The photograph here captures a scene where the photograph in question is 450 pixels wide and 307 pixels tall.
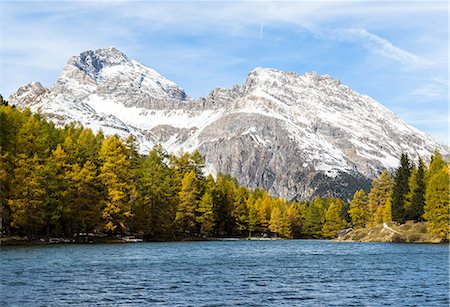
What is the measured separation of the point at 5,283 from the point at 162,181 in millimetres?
73800

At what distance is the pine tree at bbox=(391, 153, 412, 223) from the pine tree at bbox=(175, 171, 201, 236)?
38.3m

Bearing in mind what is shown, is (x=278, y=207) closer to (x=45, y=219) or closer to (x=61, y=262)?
(x=45, y=219)

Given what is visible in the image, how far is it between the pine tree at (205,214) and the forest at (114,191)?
201 mm

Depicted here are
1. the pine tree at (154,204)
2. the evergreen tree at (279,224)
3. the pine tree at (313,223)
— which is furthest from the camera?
the pine tree at (313,223)

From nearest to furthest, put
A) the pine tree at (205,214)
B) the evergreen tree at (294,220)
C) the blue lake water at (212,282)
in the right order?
the blue lake water at (212,282) → the pine tree at (205,214) → the evergreen tree at (294,220)

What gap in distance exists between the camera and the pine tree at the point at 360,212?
161625 mm

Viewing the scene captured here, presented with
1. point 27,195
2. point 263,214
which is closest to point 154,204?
point 27,195

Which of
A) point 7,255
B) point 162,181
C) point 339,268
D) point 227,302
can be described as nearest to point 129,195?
point 162,181

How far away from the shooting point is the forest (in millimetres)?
73125

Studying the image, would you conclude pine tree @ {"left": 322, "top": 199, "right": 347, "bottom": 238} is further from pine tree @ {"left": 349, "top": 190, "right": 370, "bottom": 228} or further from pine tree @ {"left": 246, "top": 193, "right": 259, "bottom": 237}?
pine tree @ {"left": 246, "top": 193, "right": 259, "bottom": 237}

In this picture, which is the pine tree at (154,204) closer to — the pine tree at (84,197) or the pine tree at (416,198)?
the pine tree at (84,197)

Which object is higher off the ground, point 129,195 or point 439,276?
point 129,195

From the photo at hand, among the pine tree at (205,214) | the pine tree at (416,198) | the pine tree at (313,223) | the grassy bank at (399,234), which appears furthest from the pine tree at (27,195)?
the pine tree at (313,223)

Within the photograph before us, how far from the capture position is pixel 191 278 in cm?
3959
